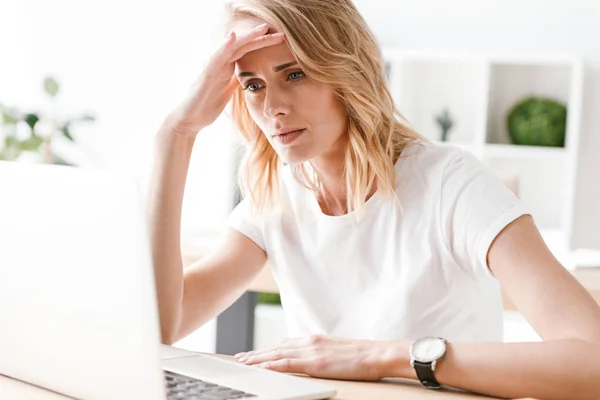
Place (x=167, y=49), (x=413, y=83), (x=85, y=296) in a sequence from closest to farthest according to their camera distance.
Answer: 1. (x=85, y=296)
2. (x=413, y=83)
3. (x=167, y=49)

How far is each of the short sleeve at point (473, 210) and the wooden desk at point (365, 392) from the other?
300 millimetres

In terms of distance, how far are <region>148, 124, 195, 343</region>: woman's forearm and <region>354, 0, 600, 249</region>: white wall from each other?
11.9ft

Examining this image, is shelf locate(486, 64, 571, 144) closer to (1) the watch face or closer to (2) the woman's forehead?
(2) the woman's forehead

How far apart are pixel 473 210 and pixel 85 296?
0.72 meters

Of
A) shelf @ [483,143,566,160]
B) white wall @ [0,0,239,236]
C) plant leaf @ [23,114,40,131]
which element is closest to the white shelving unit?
shelf @ [483,143,566,160]

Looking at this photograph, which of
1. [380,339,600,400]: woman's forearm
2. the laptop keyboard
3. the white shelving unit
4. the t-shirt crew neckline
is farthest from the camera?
the white shelving unit

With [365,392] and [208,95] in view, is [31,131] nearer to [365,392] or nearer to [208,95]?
[208,95]

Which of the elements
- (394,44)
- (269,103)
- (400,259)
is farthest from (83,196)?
(394,44)

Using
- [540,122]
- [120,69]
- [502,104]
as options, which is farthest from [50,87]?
[540,122]

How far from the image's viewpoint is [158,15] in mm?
5359

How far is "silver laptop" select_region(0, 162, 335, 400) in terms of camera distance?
3.26ft

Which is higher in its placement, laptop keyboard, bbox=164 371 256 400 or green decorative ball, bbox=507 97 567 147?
laptop keyboard, bbox=164 371 256 400

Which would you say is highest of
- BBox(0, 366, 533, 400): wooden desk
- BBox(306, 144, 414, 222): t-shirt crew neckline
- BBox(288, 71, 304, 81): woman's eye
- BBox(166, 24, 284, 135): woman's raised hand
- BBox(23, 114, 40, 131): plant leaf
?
BBox(288, 71, 304, 81): woman's eye

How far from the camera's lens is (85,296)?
105 centimetres
